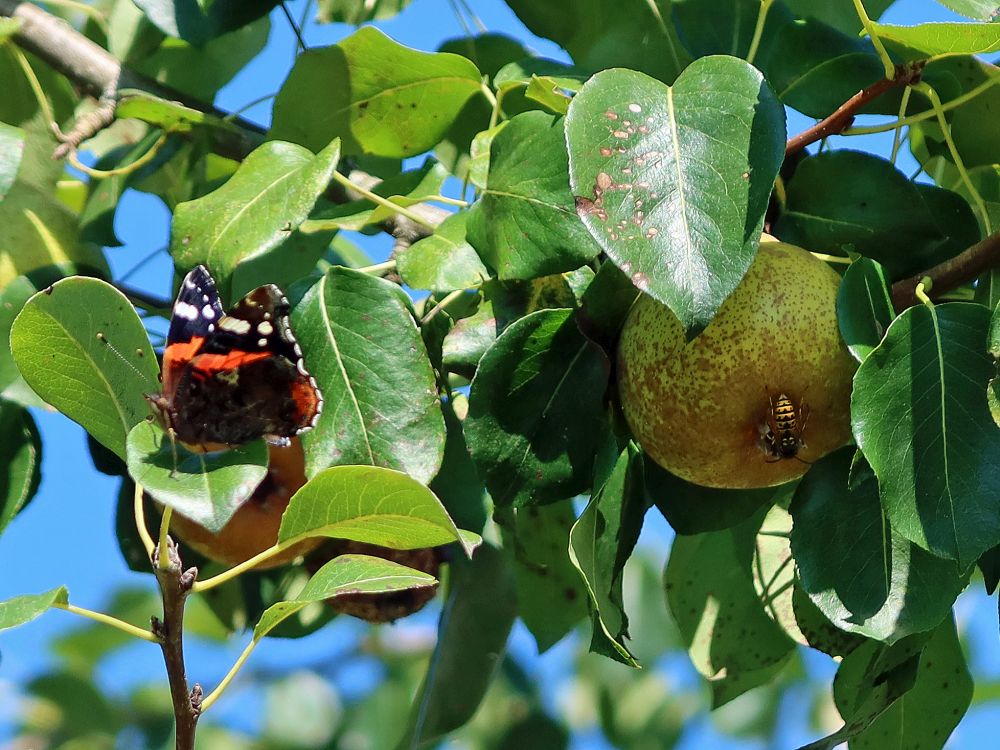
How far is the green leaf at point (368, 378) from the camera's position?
3.73 ft

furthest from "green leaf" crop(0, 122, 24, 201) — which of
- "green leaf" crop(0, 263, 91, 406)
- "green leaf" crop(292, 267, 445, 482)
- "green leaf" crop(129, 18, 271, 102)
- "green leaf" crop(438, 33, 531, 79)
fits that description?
"green leaf" crop(438, 33, 531, 79)

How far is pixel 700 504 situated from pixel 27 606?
0.63 meters

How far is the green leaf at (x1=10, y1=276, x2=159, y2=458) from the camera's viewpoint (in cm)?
107

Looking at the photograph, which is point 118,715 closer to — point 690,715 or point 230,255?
point 690,715

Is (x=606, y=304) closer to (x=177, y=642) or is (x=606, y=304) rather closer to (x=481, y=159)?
(x=481, y=159)

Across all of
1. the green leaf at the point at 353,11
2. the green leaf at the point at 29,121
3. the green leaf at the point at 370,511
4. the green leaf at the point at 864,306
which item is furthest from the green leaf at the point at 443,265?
the green leaf at the point at 29,121

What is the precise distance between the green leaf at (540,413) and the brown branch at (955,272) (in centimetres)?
28

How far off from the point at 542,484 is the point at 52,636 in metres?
2.36

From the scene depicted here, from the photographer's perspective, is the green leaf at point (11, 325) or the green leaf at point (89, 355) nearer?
the green leaf at point (89, 355)

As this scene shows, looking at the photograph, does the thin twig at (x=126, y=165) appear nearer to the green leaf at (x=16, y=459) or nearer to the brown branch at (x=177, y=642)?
the green leaf at (x=16, y=459)

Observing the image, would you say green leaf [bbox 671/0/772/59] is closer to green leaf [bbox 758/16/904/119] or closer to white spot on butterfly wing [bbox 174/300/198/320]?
green leaf [bbox 758/16/904/119]

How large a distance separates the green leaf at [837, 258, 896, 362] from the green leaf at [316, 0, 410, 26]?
96 centimetres

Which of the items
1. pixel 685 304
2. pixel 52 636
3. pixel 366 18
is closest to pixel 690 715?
pixel 52 636

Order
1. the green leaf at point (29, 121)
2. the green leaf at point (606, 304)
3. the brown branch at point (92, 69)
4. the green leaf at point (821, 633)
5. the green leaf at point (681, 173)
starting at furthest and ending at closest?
the green leaf at point (29, 121), the brown branch at point (92, 69), the green leaf at point (821, 633), the green leaf at point (606, 304), the green leaf at point (681, 173)
